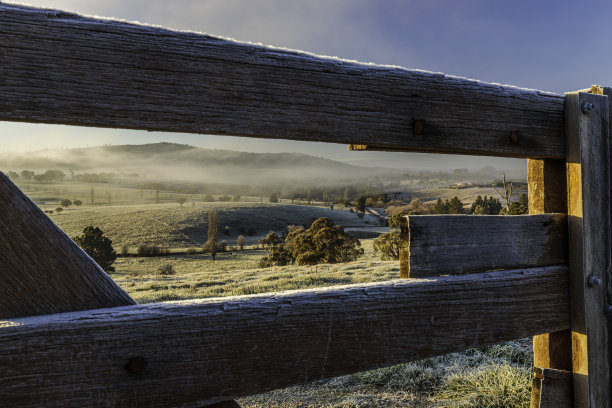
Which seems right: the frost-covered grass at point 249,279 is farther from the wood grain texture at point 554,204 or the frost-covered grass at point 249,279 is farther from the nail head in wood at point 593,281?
the nail head in wood at point 593,281

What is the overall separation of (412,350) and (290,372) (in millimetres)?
492

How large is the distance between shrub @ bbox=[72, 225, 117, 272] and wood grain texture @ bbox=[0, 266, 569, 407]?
1664 cm

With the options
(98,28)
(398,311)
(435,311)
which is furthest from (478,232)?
(98,28)

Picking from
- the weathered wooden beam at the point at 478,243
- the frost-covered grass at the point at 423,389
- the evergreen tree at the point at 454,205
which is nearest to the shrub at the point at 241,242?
the evergreen tree at the point at 454,205

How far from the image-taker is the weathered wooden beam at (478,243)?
5.27 ft

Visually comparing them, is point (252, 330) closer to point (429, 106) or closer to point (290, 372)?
point (290, 372)

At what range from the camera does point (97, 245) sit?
16.8 m

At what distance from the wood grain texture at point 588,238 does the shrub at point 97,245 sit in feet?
55.4

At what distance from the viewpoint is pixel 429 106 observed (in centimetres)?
166

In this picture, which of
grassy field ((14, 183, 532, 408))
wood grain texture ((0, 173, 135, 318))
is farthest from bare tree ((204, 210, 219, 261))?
wood grain texture ((0, 173, 135, 318))

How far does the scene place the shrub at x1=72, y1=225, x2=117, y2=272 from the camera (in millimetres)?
16297

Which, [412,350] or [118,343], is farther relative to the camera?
[412,350]

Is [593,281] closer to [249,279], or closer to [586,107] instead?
[586,107]

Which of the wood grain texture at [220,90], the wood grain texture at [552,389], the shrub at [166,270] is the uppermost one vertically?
→ the wood grain texture at [220,90]
